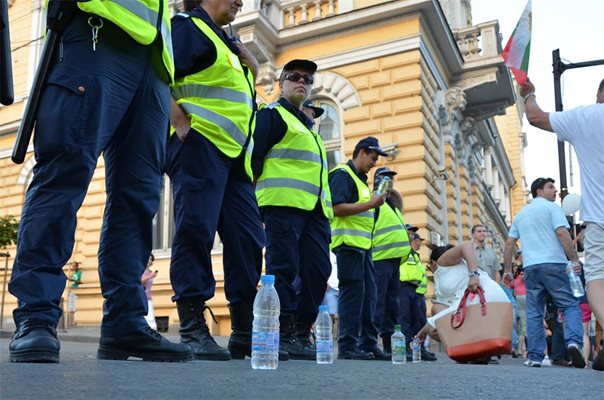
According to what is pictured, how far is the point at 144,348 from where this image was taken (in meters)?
2.63

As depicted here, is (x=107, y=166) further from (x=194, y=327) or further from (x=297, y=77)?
(x=297, y=77)

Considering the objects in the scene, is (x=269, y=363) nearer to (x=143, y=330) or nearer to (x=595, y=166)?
(x=143, y=330)

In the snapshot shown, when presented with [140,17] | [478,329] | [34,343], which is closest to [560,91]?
[478,329]

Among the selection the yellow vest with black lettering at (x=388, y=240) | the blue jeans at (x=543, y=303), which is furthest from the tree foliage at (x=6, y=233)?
the blue jeans at (x=543, y=303)

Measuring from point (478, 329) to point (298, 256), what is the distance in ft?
7.24

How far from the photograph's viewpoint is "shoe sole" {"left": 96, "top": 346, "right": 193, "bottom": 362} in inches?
102

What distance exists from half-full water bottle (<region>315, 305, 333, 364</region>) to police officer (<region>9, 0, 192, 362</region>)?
124 centimetres

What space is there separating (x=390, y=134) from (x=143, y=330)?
36.3 ft

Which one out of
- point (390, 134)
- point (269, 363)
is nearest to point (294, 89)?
point (269, 363)

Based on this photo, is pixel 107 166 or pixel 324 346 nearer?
pixel 107 166

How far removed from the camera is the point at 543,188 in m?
6.81

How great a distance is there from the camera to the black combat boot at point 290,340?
394 cm

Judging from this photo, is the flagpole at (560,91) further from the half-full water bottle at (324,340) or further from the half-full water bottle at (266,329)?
the half-full water bottle at (266,329)

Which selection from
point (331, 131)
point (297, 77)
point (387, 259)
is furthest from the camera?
point (331, 131)
